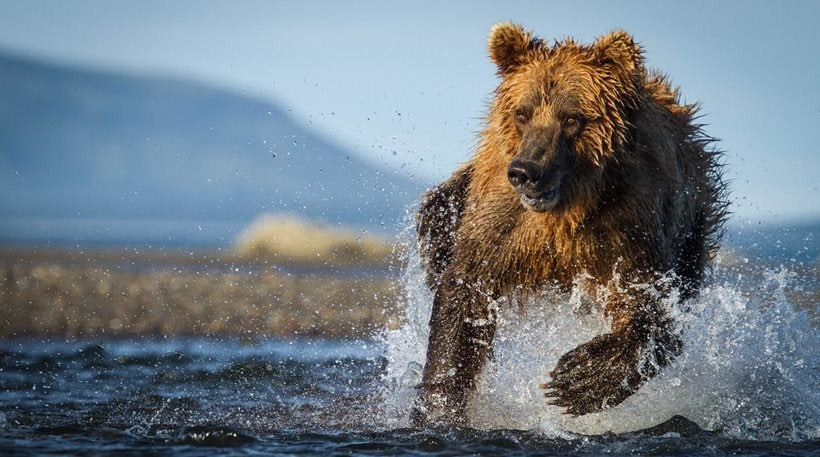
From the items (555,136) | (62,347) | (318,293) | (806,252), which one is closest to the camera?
(555,136)

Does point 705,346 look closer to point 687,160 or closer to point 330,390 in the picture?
point 687,160

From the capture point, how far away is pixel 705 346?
768 centimetres

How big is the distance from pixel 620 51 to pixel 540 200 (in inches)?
41.3

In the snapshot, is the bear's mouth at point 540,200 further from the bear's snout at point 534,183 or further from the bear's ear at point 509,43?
the bear's ear at point 509,43

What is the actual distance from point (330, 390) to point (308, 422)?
6.48 ft

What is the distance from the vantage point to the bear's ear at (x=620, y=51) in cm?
648

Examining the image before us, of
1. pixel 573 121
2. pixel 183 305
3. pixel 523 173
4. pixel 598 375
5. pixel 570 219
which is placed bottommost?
pixel 598 375

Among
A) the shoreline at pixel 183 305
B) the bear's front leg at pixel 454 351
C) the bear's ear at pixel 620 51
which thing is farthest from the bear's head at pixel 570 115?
the shoreline at pixel 183 305

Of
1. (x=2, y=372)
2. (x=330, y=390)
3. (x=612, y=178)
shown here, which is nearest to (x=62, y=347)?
(x=2, y=372)

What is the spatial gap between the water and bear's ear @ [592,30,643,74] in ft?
4.71

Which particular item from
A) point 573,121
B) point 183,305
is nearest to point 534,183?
point 573,121

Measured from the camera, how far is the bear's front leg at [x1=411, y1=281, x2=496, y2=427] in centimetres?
681

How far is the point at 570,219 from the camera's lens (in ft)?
21.3

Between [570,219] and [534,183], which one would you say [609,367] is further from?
[534,183]
